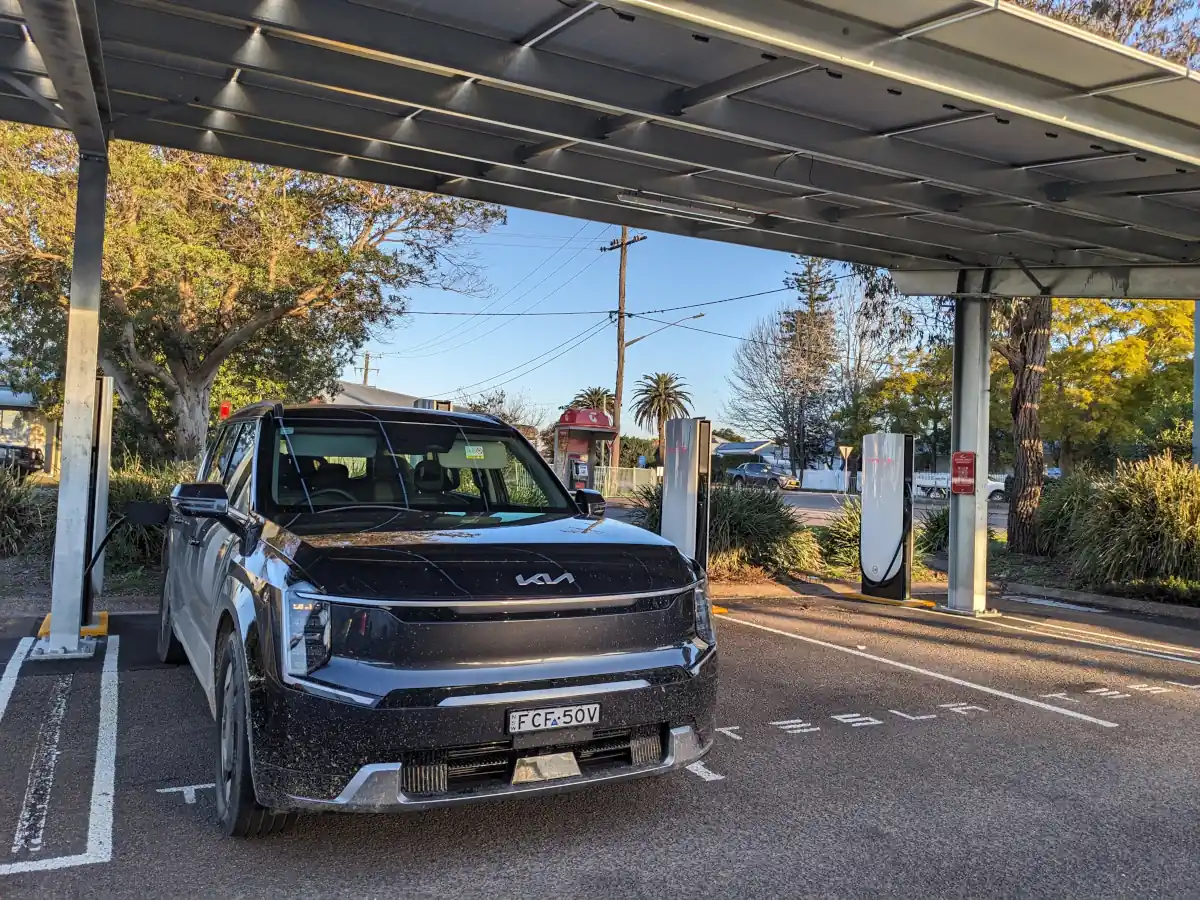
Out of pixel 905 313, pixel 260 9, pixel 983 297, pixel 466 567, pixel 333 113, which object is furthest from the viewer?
Result: pixel 905 313

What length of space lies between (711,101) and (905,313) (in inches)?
568

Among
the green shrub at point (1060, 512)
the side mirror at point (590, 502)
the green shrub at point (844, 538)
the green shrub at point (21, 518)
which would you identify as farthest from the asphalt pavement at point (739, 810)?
the green shrub at point (1060, 512)

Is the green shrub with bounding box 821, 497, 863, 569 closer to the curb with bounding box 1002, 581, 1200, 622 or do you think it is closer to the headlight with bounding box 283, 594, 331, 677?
the curb with bounding box 1002, 581, 1200, 622

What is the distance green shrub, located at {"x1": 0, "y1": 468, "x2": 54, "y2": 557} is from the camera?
37.9ft

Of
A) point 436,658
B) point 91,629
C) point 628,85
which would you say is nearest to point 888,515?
point 628,85

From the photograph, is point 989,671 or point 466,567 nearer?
point 466,567

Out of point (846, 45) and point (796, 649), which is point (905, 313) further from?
point (846, 45)

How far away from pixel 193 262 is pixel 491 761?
50.9 ft

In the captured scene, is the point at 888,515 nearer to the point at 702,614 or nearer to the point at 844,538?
the point at 844,538

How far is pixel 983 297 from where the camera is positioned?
11039 mm

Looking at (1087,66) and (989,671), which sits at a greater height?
(1087,66)

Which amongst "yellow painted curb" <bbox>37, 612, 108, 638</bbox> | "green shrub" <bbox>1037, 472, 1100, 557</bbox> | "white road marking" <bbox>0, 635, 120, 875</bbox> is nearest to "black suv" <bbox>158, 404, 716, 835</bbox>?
"white road marking" <bbox>0, 635, 120, 875</bbox>

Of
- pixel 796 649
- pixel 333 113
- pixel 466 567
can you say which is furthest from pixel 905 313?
pixel 466 567

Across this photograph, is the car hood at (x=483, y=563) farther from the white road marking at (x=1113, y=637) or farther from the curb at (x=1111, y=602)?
the curb at (x=1111, y=602)
